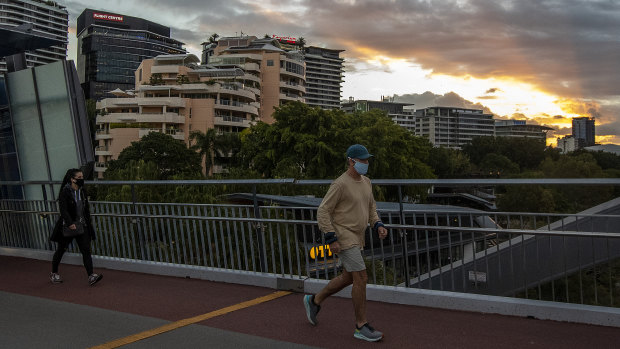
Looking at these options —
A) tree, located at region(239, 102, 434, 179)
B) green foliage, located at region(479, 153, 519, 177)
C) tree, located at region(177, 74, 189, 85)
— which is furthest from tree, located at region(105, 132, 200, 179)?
green foliage, located at region(479, 153, 519, 177)

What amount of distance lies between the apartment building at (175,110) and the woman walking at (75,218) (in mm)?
78265

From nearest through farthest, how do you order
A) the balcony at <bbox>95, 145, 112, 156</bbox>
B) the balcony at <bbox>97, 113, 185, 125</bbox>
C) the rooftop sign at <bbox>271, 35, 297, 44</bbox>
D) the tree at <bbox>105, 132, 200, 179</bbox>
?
the tree at <bbox>105, 132, 200, 179</bbox>, the balcony at <bbox>97, 113, 185, 125</bbox>, the balcony at <bbox>95, 145, 112, 156</bbox>, the rooftop sign at <bbox>271, 35, 297, 44</bbox>

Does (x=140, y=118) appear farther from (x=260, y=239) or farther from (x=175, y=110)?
(x=260, y=239)

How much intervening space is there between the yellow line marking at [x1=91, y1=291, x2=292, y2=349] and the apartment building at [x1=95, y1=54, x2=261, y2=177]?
80249 millimetres

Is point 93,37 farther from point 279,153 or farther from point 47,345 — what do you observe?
point 47,345

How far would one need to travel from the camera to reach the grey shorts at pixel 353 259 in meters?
5.53

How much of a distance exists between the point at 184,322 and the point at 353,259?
6.81ft

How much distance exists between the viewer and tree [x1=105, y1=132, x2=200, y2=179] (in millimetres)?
73000

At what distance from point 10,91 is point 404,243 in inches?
444

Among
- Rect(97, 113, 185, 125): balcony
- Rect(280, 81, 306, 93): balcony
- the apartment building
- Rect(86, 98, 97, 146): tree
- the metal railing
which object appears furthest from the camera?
Rect(280, 81, 306, 93): balcony

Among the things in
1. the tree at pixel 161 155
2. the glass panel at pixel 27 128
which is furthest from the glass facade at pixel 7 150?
the tree at pixel 161 155

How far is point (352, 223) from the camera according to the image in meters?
5.61

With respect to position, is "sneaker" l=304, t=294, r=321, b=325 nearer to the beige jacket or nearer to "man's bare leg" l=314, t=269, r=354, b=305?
"man's bare leg" l=314, t=269, r=354, b=305

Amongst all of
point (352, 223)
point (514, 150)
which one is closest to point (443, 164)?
point (514, 150)
